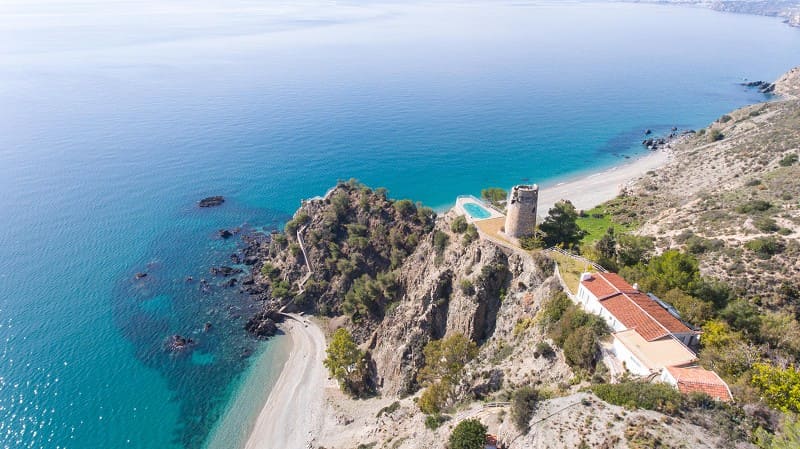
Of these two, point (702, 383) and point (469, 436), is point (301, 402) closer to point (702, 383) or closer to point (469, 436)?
point (469, 436)

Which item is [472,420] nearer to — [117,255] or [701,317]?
[701,317]

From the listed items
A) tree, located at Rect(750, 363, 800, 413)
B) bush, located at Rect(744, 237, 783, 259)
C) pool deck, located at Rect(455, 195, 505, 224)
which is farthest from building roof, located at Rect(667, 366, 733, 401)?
pool deck, located at Rect(455, 195, 505, 224)

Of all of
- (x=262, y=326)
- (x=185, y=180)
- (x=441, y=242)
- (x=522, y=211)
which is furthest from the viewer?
(x=185, y=180)

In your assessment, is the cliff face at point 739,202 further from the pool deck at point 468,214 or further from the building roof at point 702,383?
the pool deck at point 468,214

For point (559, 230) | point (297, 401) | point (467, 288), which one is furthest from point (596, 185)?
point (297, 401)

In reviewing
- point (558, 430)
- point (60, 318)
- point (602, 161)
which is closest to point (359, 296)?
point (558, 430)

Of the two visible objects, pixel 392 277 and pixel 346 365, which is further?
pixel 392 277
